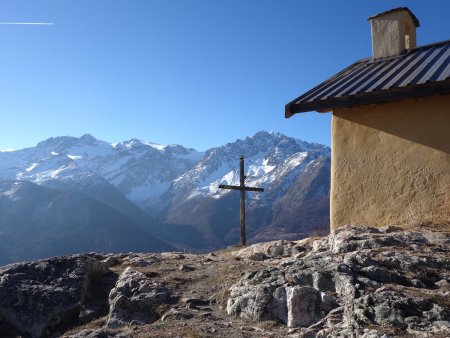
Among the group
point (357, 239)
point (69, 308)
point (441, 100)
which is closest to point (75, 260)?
point (69, 308)

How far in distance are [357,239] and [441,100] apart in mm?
3884

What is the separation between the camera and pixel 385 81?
39.8 ft

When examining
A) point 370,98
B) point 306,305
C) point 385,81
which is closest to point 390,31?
point 385,81

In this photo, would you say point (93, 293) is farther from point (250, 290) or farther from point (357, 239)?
point (357, 239)

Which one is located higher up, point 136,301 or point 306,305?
point 306,305

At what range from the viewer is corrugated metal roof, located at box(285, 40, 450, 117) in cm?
1099

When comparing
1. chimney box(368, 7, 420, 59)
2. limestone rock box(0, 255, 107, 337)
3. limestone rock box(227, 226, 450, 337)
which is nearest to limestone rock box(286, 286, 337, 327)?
limestone rock box(227, 226, 450, 337)

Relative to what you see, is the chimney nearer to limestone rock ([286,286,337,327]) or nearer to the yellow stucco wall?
the yellow stucco wall

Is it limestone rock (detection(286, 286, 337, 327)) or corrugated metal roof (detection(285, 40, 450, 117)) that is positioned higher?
corrugated metal roof (detection(285, 40, 450, 117))

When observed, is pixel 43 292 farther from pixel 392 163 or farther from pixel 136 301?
pixel 392 163

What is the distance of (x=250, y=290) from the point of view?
28.8ft

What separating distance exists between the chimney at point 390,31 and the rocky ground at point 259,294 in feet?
22.2

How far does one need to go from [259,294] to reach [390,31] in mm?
10117

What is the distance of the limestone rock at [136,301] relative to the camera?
9101 millimetres
